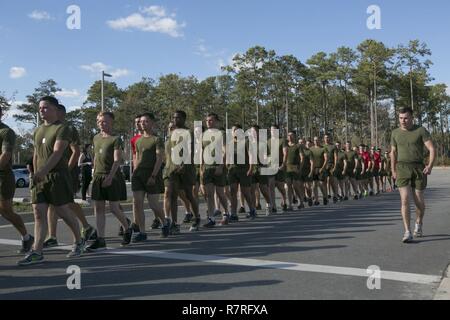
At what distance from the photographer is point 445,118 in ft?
295

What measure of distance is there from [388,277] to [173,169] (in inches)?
180

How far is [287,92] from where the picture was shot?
6206 cm

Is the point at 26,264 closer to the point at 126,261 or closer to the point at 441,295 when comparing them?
the point at 126,261

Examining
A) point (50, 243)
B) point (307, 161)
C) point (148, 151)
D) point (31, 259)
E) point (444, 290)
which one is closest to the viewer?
point (444, 290)

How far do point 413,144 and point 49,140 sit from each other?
5.05 m

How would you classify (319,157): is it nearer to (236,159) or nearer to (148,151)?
(236,159)

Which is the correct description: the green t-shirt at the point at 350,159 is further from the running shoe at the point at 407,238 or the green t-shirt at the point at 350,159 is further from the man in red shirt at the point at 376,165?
the running shoe at the point at 407,238

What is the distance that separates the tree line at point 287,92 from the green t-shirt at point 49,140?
50006 mm

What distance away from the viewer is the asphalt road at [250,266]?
475 centimetres

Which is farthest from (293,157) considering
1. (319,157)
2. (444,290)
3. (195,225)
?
(444,290)

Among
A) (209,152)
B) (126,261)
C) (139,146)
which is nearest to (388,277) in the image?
(126,261)

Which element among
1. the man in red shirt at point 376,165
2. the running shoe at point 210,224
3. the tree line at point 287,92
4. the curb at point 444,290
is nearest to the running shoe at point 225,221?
the running shoe at point 210,224

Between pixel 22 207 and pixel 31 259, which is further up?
pixel 22 207
